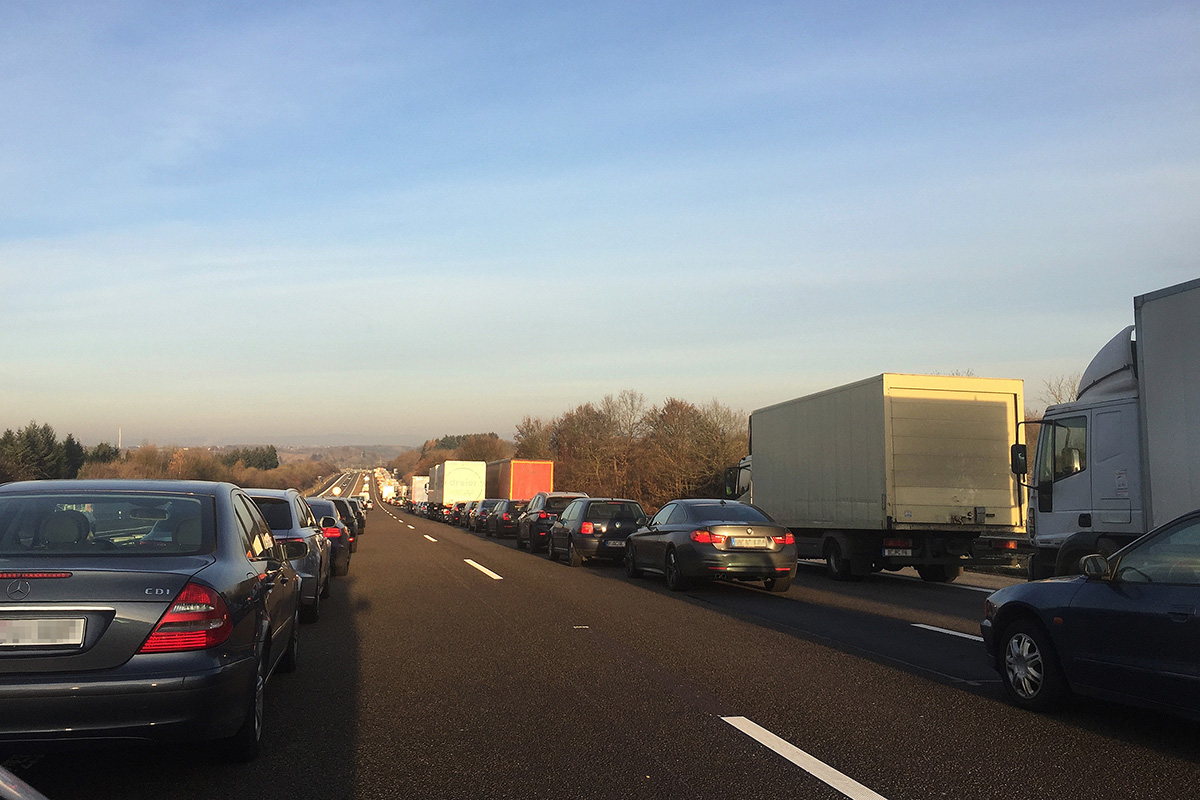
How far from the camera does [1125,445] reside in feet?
36.7

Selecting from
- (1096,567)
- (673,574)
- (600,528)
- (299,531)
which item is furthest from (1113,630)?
(600,528)

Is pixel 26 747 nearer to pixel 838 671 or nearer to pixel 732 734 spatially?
pixel 732 734

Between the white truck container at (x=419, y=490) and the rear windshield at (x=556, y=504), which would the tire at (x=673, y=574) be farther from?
the white truck container at (x=419, y=490)

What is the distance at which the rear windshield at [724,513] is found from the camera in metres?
14.9

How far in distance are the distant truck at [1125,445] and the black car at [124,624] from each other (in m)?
8.87

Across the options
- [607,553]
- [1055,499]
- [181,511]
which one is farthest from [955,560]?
[181,511]

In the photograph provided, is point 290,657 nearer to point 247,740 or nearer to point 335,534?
point 247,740

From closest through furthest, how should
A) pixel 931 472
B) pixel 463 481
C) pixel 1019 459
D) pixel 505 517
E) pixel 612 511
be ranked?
pixel 1019 459
pixel 931 472
pixel 612 511
pixel 505 517
pixel 463 481

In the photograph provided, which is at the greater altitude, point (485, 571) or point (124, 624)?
point (124, 624)

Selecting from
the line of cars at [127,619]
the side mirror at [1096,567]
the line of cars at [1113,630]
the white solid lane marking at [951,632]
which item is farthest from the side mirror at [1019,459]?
the line of cars at [127,619]

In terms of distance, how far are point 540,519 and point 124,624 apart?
2232 centimetres

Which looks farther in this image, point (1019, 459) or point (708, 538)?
point (708, 538)

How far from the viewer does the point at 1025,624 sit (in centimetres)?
699

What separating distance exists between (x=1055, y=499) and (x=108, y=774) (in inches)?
431
